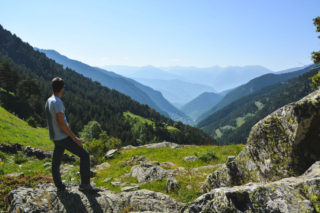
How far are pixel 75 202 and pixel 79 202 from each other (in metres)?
0.13

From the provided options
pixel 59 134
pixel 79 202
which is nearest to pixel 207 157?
pixel 79 202

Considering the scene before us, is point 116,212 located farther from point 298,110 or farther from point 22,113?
point 22,113

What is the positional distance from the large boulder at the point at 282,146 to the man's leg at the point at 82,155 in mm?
5320

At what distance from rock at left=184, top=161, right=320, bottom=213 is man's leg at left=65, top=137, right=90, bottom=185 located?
4.18 meters

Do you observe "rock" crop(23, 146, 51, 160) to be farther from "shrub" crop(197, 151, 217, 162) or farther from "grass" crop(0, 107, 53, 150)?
"shrub" crop(197, 151, 217, 162)

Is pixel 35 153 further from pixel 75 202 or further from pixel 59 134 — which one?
pixel 59 134

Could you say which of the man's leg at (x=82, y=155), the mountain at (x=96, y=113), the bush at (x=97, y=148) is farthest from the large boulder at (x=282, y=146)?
the mountain at (x=96, y=113)

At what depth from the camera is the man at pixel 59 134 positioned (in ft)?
21.6

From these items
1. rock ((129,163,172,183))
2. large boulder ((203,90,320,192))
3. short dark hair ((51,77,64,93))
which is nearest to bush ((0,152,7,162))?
rock ((129,163,172,183))

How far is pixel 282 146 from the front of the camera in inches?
250

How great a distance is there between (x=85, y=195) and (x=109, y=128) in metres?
108

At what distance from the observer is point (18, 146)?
22.3 meters

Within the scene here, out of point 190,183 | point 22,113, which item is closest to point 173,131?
point 22,113

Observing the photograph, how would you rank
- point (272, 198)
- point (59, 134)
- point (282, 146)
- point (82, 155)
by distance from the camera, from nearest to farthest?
point (272, 198) < point (282, 146) < point (59, 134) < point (82, 155)
